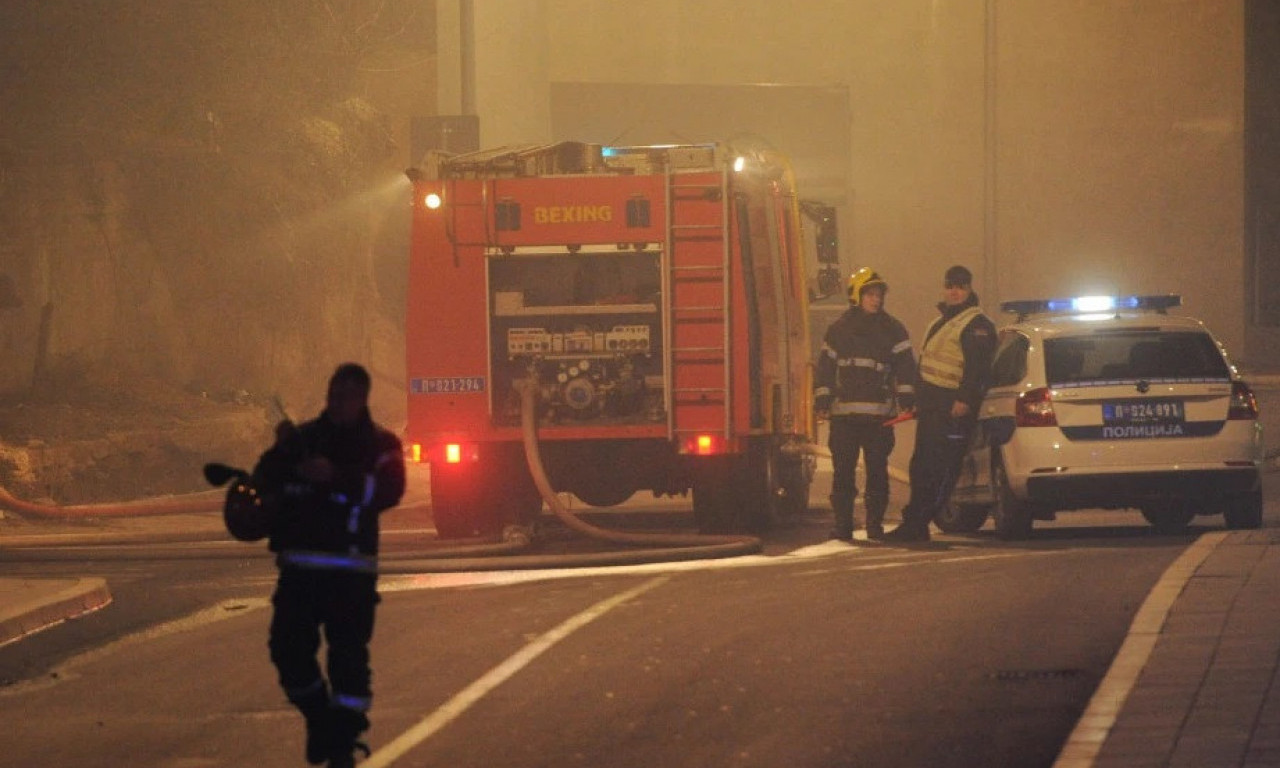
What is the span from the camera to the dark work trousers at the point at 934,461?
15.5 m

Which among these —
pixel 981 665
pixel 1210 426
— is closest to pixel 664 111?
pixel 1210 426

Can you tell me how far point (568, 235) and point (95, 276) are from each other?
854cm

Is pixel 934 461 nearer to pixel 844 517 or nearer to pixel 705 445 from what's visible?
pixel 844 517

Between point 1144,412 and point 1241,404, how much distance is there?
694 mm

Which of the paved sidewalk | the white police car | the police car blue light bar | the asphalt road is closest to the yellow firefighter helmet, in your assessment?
the police car blue light bar

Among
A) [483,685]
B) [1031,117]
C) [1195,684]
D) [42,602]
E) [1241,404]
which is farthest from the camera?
[1031,117]

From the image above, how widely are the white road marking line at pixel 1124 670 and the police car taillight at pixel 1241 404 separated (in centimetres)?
238

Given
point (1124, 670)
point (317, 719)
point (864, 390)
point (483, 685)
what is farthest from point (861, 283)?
point (317, 719)

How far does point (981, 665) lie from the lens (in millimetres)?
9711

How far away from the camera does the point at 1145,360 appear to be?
49.1ft

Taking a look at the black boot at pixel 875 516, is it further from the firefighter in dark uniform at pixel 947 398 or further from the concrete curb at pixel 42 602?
the concrete curb at pixel 42 602

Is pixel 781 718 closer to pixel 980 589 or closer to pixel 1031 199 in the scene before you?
pixel 980 589

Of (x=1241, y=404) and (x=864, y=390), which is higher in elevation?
(x=864, y=390)

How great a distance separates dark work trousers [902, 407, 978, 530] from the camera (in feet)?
50.7
